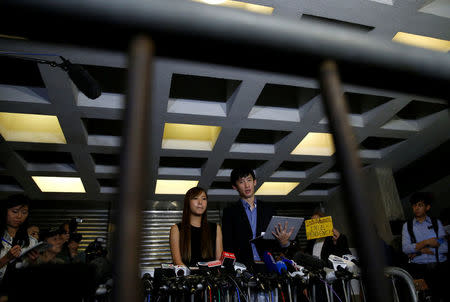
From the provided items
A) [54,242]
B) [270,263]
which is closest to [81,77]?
[54,242]

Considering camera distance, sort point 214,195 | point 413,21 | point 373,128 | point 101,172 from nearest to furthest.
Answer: point 413,21 < point 373,128 < point 101,172 < point 214,195

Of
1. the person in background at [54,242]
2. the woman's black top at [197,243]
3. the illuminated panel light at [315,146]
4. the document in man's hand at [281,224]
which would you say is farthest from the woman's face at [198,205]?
the illuminated panel light at [315,146]

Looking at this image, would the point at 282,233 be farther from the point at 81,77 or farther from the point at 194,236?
the point at 81,77

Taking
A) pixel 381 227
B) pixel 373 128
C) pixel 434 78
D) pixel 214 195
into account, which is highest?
pixel 373 128

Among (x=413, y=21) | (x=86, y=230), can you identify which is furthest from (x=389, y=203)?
(x=86, y=230)

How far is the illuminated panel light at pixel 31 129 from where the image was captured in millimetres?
5238

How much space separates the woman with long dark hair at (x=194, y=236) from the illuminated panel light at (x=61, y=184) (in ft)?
18.4

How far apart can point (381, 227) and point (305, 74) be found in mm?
8001

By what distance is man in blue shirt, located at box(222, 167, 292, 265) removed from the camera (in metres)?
2.57

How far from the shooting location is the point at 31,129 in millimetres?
5449

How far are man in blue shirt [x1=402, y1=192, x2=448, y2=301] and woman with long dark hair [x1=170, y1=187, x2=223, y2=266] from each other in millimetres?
2908

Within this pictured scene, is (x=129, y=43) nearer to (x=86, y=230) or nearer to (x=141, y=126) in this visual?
(x=141, y=126)

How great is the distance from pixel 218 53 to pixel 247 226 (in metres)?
2.52

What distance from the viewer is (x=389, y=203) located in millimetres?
7328
